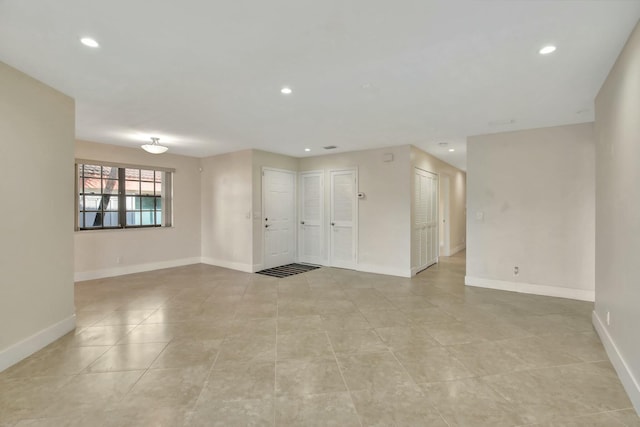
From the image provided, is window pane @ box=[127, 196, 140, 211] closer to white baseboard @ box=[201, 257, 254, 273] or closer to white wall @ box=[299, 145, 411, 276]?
white baseboard @ box=[201, 257, 254, 273]

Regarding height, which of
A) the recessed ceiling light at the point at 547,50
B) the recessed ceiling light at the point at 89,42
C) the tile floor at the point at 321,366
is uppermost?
the recessed ceiling light at the point at 89,42

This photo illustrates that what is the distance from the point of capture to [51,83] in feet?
9.50

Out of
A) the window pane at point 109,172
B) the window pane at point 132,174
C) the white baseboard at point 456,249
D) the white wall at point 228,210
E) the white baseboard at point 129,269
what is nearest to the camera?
the white baseboard at point 129,269

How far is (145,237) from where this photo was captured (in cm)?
623

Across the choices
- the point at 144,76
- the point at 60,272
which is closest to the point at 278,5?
the point at 144,76

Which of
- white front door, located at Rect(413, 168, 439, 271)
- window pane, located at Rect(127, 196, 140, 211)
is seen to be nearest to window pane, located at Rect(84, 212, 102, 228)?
window pane, located at Rect(127, 196, 140, 211)

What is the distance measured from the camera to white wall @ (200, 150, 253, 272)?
20.2ft

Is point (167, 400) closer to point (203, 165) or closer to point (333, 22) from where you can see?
point (333, 22)

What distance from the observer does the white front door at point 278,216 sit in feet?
21.0

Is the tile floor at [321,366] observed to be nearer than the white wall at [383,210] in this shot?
Yes

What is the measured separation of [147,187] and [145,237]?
1.06 meters

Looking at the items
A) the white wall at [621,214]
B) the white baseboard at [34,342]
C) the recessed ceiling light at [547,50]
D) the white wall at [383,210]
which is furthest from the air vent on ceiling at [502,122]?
the white baseboard at [34,342]

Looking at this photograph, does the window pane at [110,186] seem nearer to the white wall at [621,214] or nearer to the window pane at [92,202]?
the window pane at [92,202]

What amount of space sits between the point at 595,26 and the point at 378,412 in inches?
115
